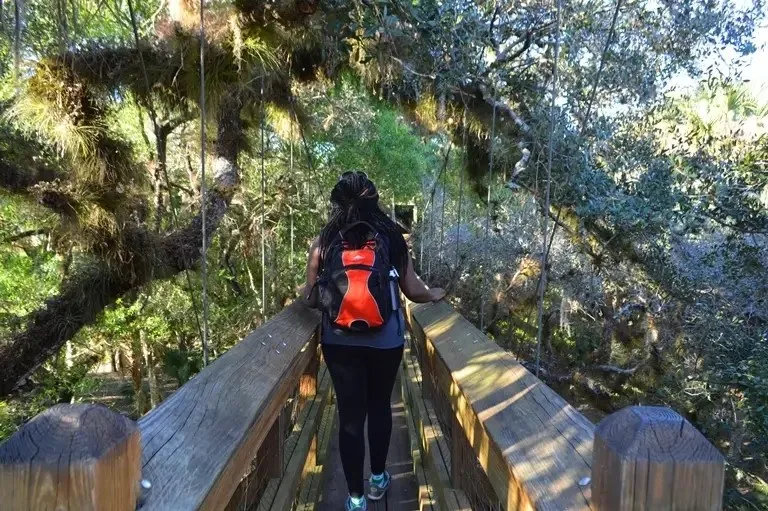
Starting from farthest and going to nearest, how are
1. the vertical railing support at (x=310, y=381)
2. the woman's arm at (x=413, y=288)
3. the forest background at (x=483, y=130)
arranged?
1. the forest background at (x=483, y=130)
2. the vertical railing support at (x=310, y=381)
3. the woman's arm at (x=413, y=288)

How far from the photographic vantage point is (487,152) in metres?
4.88

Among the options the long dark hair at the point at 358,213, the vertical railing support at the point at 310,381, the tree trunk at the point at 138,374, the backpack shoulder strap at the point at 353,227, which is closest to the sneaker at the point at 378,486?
the vertical railing support at the point at 310,381

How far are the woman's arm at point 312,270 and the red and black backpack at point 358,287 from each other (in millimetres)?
191

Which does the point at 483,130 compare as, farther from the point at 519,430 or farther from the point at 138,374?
the point at 138,374

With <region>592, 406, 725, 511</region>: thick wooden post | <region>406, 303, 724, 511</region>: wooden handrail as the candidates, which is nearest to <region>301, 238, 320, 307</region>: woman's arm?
<region>406, 303, 724, 511</region>: wooden handrail

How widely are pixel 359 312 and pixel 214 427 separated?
2.24ft

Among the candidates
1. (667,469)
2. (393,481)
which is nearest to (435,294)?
(393,481)

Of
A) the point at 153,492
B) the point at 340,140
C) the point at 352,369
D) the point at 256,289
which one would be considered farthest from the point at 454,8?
the point at 256,289

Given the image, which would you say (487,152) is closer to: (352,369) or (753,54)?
(753,54)

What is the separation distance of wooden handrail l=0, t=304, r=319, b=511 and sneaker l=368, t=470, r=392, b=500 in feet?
2.09

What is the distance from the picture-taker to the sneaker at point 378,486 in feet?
6.98

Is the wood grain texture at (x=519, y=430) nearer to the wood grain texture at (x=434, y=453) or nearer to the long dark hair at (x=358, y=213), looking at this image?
the wood grain texture at (x=434, y=453)

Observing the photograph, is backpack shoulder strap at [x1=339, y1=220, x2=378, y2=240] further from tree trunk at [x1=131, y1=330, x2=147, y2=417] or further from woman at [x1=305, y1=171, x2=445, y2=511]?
tree trunk at [x1=131, y1=330, x2=147, y2=417]

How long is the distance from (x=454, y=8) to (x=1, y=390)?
4145mm
